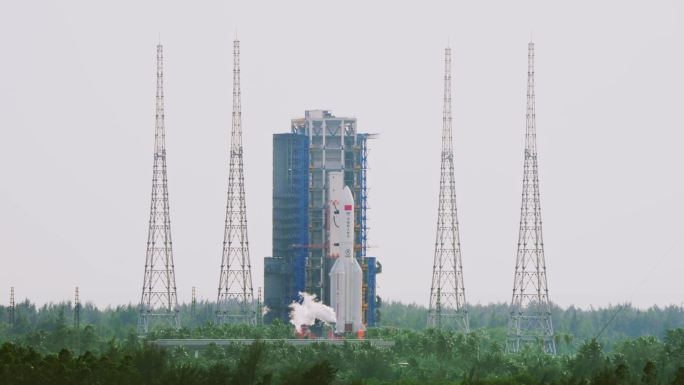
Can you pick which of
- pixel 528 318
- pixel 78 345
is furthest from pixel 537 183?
pixel 78 345

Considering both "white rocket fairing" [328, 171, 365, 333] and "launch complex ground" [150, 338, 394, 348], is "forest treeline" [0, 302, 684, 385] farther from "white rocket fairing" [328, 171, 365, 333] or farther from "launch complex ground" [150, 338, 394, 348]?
"white rocket fairing" [328, 171, 365, 333]

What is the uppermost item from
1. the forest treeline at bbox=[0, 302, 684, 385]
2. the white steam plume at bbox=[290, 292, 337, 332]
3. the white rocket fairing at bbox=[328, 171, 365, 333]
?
the white rocket fairing at bbox=[328, 171, 365, 333]

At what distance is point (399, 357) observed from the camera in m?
123

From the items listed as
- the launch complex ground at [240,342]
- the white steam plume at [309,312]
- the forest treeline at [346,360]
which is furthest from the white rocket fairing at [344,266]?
the launch complex ground at [240,342]

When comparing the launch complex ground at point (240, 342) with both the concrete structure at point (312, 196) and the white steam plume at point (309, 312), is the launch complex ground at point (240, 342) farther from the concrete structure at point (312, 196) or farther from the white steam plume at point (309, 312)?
the concrete structure at point (312, 196)

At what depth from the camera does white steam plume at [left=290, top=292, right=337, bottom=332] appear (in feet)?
428

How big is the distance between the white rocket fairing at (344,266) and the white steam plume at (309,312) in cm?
185

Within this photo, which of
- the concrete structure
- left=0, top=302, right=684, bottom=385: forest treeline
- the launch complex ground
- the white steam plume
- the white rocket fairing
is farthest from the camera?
the concrete structure

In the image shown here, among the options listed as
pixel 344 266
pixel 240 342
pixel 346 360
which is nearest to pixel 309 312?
pixel 344 266

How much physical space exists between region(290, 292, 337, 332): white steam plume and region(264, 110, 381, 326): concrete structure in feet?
3.49

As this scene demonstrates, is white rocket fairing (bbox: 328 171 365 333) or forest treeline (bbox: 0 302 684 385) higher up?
white rocket fairing (bbox: 328 171 365 333)

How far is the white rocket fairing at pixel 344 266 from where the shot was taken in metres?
126

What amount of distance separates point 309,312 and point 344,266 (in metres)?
9.42

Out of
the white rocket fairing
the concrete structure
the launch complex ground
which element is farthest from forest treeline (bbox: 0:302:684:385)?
the concrete structure
